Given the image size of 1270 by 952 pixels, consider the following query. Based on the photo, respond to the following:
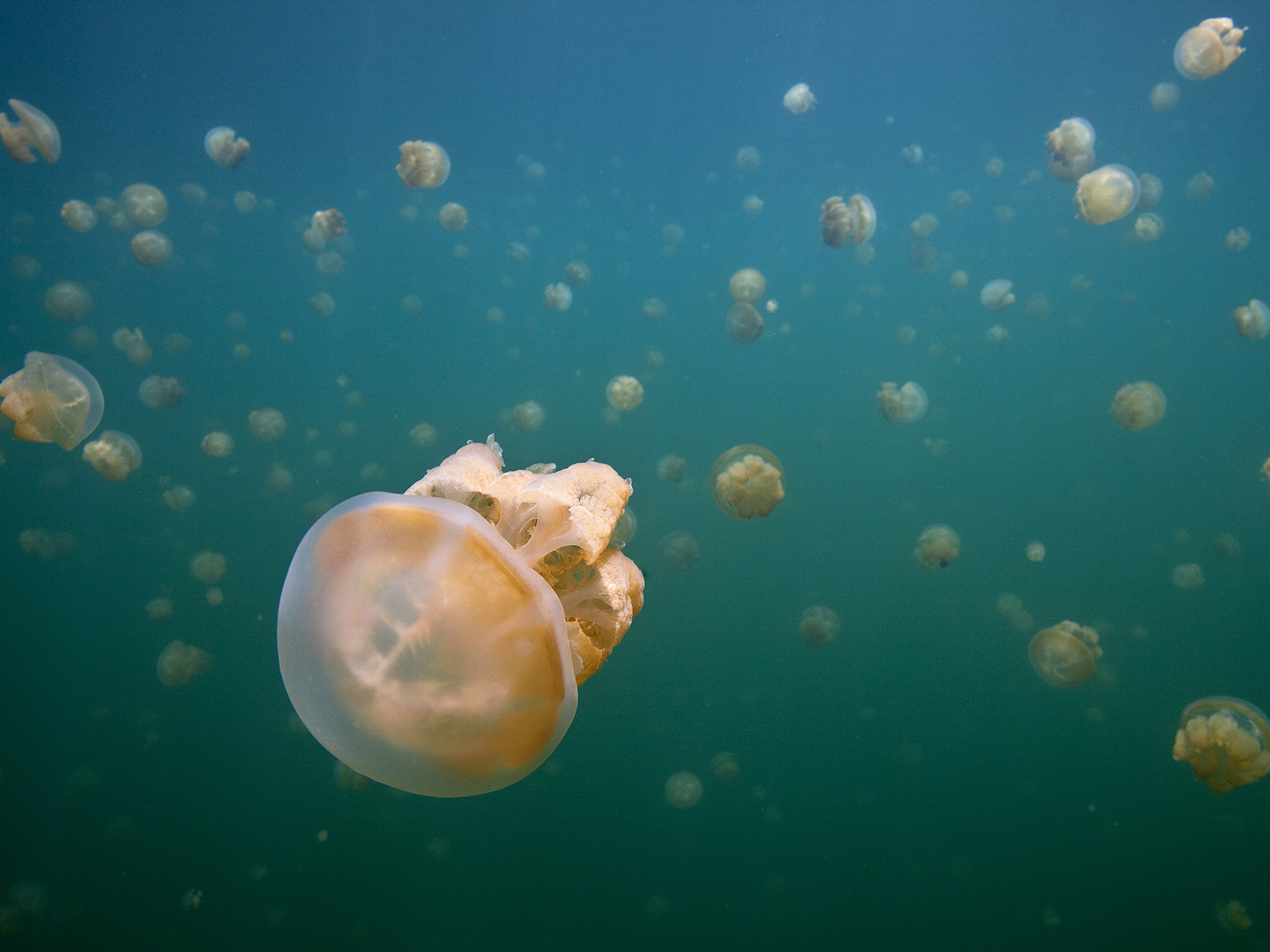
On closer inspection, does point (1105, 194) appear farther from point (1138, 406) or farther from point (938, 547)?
point (938, 547)

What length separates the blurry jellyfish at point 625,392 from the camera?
6.79 meters

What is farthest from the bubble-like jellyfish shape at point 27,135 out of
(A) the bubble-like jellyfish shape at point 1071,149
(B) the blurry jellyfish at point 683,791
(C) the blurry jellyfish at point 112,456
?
(A) the bubble-like jellyfish shape at point 1071,149

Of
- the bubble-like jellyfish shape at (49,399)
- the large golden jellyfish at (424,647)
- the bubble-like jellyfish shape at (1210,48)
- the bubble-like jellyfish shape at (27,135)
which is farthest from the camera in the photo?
the bubble-like jellyfish shape at (1210,48)

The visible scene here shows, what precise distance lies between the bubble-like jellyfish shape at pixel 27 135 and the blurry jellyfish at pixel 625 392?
17.6 ft

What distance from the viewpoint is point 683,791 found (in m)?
6.70

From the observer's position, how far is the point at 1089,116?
46.3 ft

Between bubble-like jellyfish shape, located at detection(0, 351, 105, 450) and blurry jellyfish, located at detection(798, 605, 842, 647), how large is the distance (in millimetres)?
6840

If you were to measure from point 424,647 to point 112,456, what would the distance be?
589cm

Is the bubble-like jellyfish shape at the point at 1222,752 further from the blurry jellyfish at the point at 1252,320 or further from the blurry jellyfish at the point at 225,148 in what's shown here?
the blurry jellyfish at the point at 225,148

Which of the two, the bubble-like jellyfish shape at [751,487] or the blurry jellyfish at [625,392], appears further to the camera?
the blurry jellyfish at [625,392]

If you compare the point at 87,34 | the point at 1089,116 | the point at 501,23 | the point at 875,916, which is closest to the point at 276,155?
the point at 87,34

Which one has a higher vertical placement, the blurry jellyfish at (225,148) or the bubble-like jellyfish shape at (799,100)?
the bubble-like jellyfish shape at (799,100)

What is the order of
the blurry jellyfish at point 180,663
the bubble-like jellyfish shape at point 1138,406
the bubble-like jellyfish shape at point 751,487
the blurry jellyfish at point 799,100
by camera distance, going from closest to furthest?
the bubble-like jellyfish shape at point 751,487 → the blurry jellyfish at point 180,663 → the bubble-like jellyfish shape at point 1138,406 → the blurry jellyfish at point 799,100

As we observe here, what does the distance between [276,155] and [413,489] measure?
1493 centimetres
